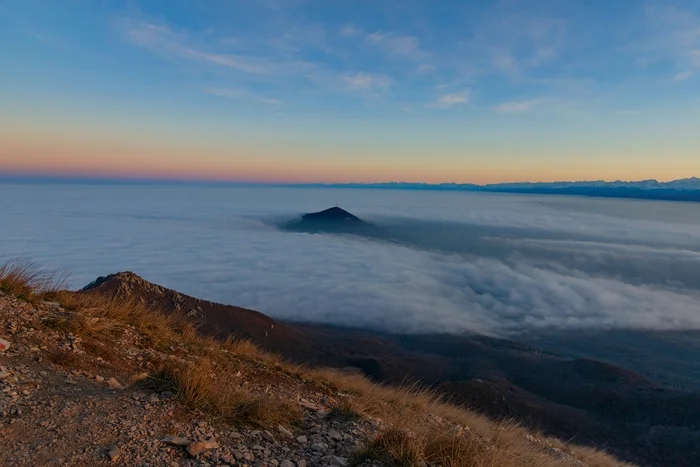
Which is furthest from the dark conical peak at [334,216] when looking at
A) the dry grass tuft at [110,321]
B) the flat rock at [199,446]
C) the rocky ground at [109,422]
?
the flat rock at [199,446]

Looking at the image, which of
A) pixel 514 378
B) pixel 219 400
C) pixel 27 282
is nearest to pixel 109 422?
pixel 219 400

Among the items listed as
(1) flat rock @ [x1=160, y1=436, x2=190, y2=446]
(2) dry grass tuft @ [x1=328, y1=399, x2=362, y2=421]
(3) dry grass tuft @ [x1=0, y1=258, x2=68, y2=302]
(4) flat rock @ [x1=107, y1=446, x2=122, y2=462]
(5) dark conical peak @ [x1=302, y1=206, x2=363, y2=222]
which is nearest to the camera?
(4) flat rock @ [x1=107, y1=446, x2=122, y2=462]

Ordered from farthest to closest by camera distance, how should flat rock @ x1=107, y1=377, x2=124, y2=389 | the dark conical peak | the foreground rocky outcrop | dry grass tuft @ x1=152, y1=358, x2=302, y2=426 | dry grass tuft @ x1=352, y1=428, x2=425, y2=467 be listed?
1. the dark conical peak
2. flat rock @ x1=107, y1=377, x2=124, y2=389
3. dry grass tuft @ x1=152, y1=358, x2=302, y2=426
4. dry grass tuft @ x1=352, y1=428, x2=425, y2=467
5. the foreground rocky outcrop

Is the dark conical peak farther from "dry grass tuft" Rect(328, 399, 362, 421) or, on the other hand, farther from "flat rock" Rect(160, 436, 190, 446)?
"flat rock" Rect(160, 436, 190, 446)

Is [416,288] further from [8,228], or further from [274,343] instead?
[8,228]

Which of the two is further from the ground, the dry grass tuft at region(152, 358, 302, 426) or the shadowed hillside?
the dry grass tuft at region(152, 358, 302, 426)

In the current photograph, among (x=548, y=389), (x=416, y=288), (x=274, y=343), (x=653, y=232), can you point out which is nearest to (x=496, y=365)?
(x=548, y=389)

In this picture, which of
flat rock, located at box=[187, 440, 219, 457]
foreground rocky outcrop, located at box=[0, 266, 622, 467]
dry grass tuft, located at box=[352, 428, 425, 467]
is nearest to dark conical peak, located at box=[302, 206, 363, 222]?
foreground rocky outcrop, located at box=[0, 266, 622, 467]
